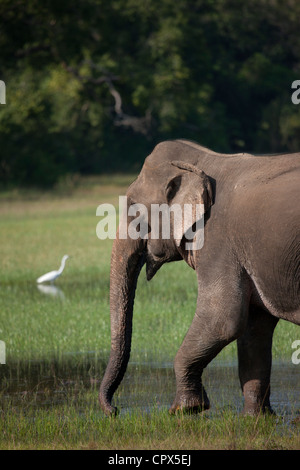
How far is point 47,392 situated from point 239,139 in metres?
48.8

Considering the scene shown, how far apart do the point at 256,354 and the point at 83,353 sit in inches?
134

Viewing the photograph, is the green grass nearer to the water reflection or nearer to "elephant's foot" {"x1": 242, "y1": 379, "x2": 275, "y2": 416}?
"elephant's foot" {"x1": 242, "y1": 379, "x2": 275, "y2": 416}

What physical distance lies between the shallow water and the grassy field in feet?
0.07

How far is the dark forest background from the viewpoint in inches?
1689

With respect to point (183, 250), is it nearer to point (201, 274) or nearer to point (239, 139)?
point (201, 274)

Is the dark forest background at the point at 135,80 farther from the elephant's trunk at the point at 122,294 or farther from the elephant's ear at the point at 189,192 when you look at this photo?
the elephant's ear at the point at 189,192

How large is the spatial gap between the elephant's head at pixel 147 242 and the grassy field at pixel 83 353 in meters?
0.42

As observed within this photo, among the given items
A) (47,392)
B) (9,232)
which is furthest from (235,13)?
(47,392)

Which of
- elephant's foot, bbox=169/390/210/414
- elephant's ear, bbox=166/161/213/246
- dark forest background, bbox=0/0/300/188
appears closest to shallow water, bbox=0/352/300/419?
elephant's foot, bbox=169/390/210/414

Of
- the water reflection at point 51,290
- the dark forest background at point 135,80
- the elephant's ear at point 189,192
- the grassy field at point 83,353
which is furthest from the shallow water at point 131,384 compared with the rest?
the dark forest background at point 135,80

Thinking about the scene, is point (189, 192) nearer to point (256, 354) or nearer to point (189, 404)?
point (256, 354)

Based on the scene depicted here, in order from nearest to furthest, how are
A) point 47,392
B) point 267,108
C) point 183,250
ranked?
point 183,250, point 47,392, point 267,108

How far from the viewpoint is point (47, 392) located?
8.08 m

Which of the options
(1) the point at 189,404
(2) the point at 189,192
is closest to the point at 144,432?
(1) the point at 189,404
